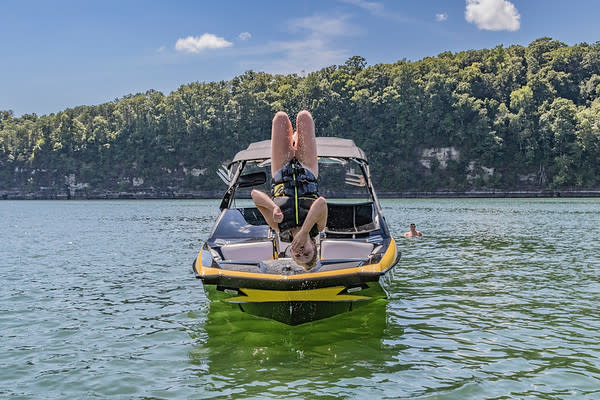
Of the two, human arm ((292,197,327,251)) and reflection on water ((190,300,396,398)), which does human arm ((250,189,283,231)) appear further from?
reflection on water ((190,300,396,398))

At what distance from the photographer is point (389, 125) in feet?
398

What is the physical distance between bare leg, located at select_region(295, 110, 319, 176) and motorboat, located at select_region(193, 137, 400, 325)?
135 cm

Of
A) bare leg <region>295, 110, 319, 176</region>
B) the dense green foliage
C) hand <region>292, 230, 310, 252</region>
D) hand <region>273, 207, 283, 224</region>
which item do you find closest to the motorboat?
hand <region>292, 230, 310, 252</region>

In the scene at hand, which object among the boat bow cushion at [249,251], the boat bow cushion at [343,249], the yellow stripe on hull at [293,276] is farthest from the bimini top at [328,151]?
the yellow stripe on hull at [293,276]

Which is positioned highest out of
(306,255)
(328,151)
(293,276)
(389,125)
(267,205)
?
(389,125)

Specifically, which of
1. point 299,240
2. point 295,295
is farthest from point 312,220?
point 295,295

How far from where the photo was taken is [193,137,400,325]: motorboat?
7297 mm

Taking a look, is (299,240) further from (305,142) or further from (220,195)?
(220,195)

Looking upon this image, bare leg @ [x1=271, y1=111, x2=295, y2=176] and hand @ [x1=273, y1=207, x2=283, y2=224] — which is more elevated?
bare leg @ [x1=271, y1=111, x2=295, y2=176]

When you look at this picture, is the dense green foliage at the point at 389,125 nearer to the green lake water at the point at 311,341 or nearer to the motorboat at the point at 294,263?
the green lake water at the point at 311,341

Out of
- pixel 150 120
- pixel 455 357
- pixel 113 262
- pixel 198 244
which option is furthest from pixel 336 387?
pixel 150 120

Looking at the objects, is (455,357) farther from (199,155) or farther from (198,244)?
(199,155)

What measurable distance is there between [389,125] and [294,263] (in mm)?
116310

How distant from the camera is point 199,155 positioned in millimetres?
134250
